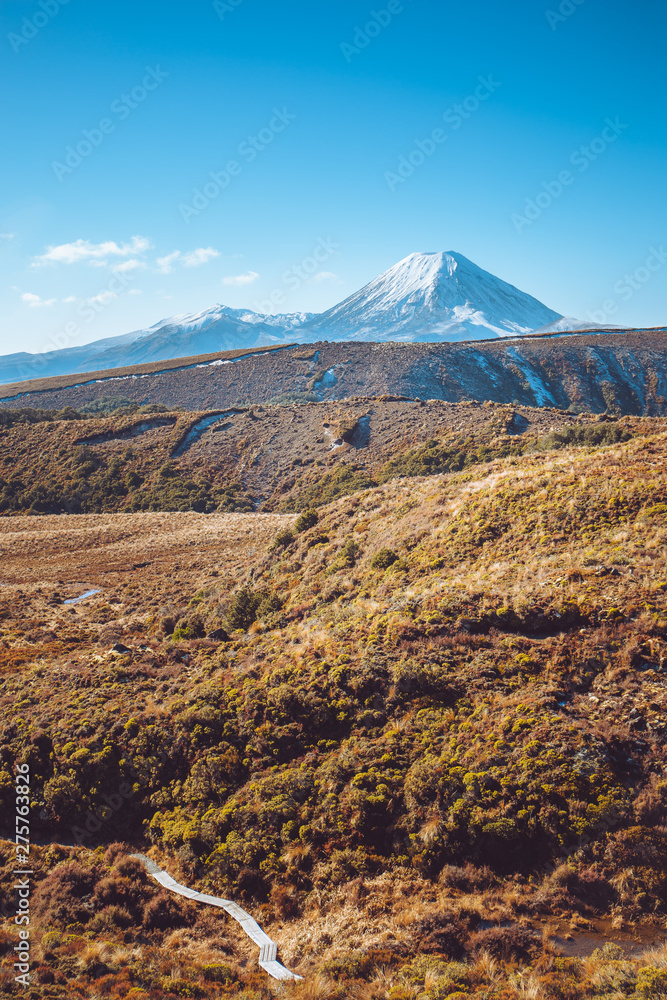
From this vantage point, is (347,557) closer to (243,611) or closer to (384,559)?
(384,559)

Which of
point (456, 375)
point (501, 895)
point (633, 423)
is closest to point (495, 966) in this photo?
point (501, 895)

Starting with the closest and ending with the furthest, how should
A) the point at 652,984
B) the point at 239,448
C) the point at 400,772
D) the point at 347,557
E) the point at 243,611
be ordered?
the point at 652,984 → the point at 400,772 → the point at 243,611 → the point at 347,557 → the point at 239,448

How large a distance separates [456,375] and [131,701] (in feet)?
271

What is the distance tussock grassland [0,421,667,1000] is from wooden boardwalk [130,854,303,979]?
15 centimetres

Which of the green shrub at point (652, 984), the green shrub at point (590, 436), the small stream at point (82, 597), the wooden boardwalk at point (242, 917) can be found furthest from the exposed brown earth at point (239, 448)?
the green shrub at point (652, 984)

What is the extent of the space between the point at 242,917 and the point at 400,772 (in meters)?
2.88

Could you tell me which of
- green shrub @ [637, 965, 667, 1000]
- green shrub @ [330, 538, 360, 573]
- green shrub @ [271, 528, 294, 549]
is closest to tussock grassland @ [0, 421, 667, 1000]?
green shrub @ [637, 965, 667, 1000]

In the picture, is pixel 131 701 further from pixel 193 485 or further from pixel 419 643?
pixel 193 485

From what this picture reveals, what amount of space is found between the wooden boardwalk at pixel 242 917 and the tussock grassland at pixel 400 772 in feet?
0.51

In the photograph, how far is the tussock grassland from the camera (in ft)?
18.7

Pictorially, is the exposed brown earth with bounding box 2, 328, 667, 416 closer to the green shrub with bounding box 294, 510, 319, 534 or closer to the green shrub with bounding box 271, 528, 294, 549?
the green shrub with bounding box 294, 510, 319, 534

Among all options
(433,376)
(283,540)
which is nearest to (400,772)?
(283,540)

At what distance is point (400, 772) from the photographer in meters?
7.75

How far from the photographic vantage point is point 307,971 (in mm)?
5812
